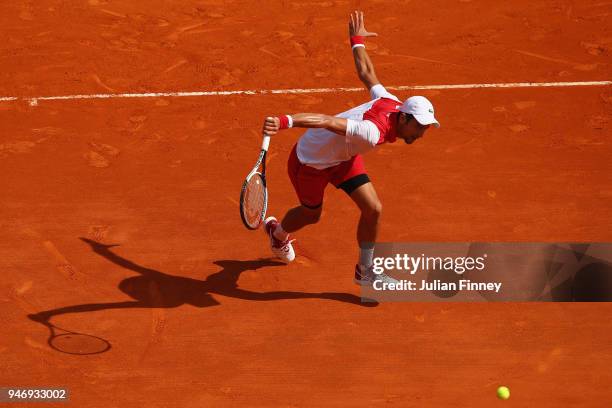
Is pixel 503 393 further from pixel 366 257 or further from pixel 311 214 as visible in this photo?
pixel 311 214

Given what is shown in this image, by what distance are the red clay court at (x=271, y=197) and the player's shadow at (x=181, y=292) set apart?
1.0 inches

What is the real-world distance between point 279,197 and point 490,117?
9.34 ft

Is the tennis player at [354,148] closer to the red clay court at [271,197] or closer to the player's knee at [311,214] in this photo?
the player's knee at [311,214]

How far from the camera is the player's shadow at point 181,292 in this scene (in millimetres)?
8625

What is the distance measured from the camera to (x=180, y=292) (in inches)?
347

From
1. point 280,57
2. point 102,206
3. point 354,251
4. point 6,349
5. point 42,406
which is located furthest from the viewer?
point 280,57

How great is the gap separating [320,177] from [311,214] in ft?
1.44

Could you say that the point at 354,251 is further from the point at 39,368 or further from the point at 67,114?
the point at 67,114

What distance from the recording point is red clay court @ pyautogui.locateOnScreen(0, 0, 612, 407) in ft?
25.7

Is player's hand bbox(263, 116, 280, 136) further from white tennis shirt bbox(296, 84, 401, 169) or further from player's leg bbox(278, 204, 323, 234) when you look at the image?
player's leg bbox(278, 204, 323, 234)

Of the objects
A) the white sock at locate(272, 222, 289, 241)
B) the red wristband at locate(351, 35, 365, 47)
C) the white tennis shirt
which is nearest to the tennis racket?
the white tennis shirt

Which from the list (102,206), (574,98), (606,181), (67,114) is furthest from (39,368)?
(574,98)

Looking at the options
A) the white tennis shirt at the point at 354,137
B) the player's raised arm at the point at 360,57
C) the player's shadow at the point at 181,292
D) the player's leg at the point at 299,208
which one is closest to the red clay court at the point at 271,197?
the player's shadow at the point at 181,292

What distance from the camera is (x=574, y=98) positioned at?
38.4ft
